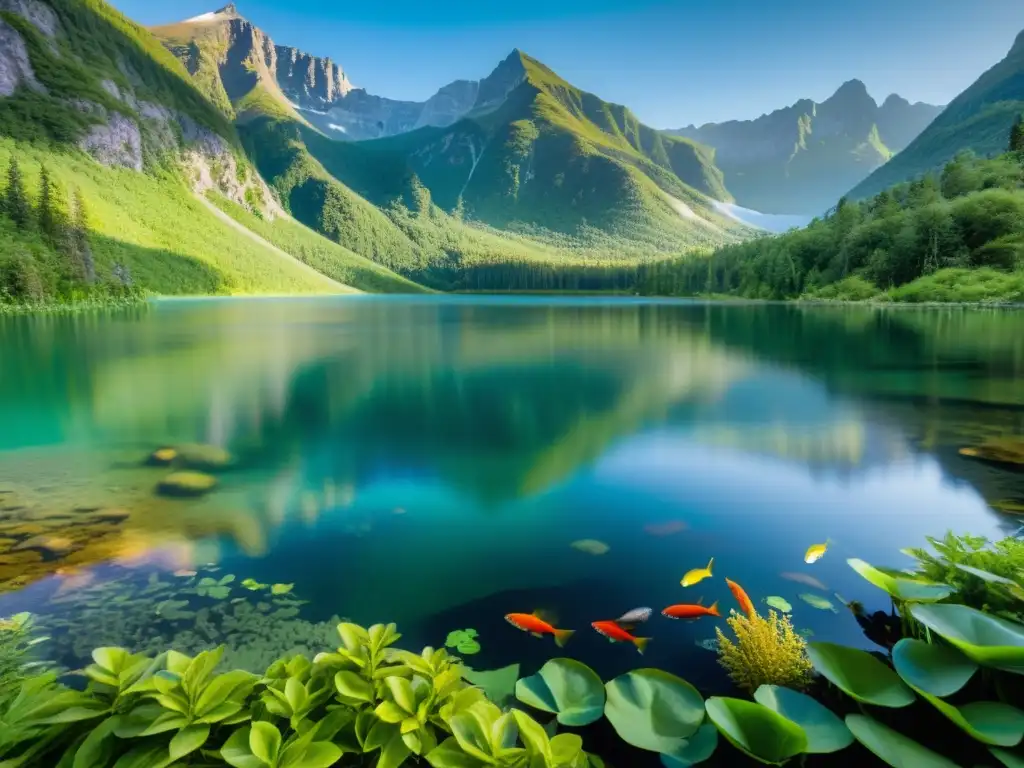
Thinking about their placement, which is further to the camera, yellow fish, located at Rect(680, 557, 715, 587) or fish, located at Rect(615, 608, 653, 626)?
yellow fish, located at Rect(680, 557, 715, 587)

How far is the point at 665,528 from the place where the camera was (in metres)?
9.66

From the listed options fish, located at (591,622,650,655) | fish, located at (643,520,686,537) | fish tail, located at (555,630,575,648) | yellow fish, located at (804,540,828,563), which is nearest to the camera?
fish, located at (591,622,650,655)

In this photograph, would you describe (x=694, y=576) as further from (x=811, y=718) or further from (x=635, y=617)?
(x=811, y=718)

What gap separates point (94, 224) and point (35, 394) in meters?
168

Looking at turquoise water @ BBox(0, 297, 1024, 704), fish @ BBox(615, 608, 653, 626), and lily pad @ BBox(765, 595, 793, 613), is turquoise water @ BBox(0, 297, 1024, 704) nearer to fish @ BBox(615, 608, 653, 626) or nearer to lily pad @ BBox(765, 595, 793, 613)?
lily pad @ BBox(765, 595, 793, 613)

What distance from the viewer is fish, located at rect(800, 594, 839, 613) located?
267 inches

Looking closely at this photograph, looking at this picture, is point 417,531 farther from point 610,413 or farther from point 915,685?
point 610,413

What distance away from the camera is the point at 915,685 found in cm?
406

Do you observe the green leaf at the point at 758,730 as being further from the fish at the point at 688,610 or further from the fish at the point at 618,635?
the fish at the point at 688,610

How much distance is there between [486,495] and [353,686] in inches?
301

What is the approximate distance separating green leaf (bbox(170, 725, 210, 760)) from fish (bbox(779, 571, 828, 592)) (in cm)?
716

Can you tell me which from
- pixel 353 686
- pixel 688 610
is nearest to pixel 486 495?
pixel 688 610

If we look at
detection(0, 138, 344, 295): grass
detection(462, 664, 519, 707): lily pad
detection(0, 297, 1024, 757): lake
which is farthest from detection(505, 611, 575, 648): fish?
detection(0, 138, 344, 295): grass


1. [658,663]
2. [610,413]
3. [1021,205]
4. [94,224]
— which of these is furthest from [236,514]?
[94,224]
